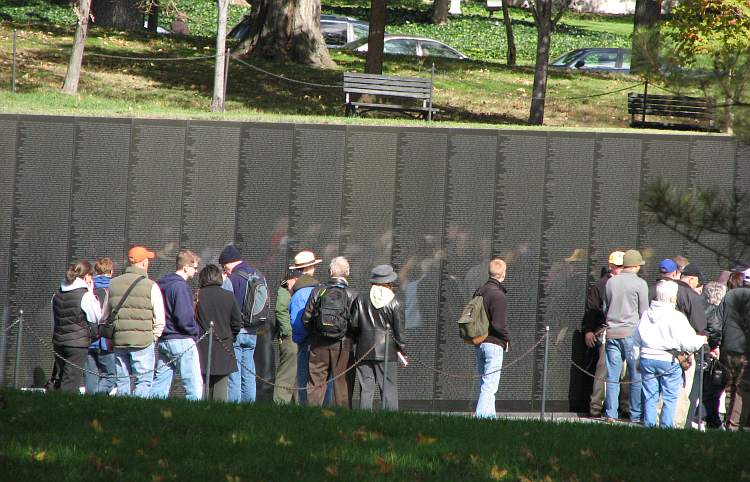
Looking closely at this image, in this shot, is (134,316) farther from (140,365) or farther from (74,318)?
(74,318)

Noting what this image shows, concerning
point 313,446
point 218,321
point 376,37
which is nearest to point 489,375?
point 218,321

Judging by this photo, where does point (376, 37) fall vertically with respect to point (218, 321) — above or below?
above

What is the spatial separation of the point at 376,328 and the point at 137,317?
7.60ft

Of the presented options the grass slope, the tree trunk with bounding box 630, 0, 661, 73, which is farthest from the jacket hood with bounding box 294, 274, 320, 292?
the tree trunk with bounding box 630, 0, 661, 73

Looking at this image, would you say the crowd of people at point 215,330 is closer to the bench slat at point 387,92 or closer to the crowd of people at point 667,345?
the crowd of people at point 667,345

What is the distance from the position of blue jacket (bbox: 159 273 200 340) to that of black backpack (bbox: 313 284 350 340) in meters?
1.20

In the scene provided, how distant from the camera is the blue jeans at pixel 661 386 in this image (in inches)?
440

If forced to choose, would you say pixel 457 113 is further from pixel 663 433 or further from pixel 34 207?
pixel 663 433

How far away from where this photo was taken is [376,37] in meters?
20.3

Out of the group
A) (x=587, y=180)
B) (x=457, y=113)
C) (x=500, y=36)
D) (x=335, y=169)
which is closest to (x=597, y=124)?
(x=457, y=113)

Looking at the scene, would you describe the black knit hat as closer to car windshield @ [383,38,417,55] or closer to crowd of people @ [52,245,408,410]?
crowd of people @ [52,245,408,410]

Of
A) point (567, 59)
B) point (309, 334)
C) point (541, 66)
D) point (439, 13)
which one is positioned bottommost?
point (309, 334)

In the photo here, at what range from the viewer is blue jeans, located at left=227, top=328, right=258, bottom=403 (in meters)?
11.5

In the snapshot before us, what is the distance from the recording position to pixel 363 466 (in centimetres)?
737
